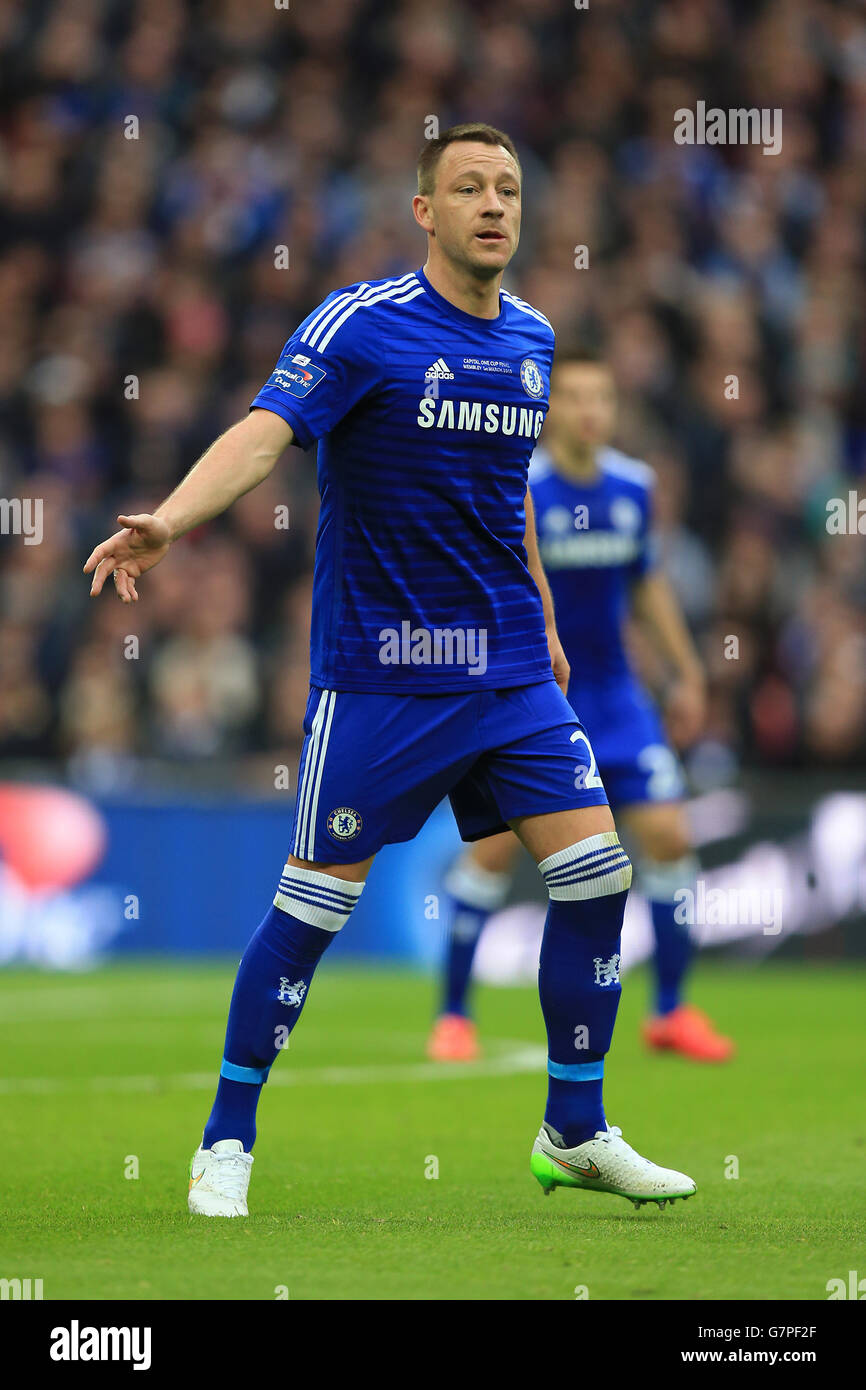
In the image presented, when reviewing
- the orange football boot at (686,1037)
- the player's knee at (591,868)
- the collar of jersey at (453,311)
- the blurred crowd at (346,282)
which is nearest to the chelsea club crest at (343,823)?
the player's knee at (591,868)

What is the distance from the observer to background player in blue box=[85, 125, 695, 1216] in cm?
489

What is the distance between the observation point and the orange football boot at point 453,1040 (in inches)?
332

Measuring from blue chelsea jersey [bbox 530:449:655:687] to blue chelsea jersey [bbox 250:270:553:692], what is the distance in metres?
3.29

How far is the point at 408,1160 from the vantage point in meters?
5.93

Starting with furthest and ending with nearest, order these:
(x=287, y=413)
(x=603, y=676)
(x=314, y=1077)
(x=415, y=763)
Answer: (x=603, y=676)
(x=314, y=1077)
(x=415, y=763)
(x=287, y=413)

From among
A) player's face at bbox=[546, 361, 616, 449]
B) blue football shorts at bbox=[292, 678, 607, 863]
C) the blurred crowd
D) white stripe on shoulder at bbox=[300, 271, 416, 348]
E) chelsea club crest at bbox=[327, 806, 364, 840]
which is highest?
the blurred crowd

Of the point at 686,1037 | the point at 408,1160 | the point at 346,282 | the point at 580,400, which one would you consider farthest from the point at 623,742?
the point at 346,282

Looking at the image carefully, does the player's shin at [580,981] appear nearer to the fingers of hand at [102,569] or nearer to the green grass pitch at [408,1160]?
the green grass pitch at [408,1160]

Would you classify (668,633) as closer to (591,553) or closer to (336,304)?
(591,553)

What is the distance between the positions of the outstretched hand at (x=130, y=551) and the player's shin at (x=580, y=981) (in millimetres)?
1286

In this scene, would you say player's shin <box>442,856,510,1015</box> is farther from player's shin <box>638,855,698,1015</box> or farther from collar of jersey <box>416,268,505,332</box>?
collar of jersey <box>416,268,505,332</box>

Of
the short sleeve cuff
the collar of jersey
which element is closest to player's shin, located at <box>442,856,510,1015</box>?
the collar of jersey

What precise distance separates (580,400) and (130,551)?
4.28 metres
